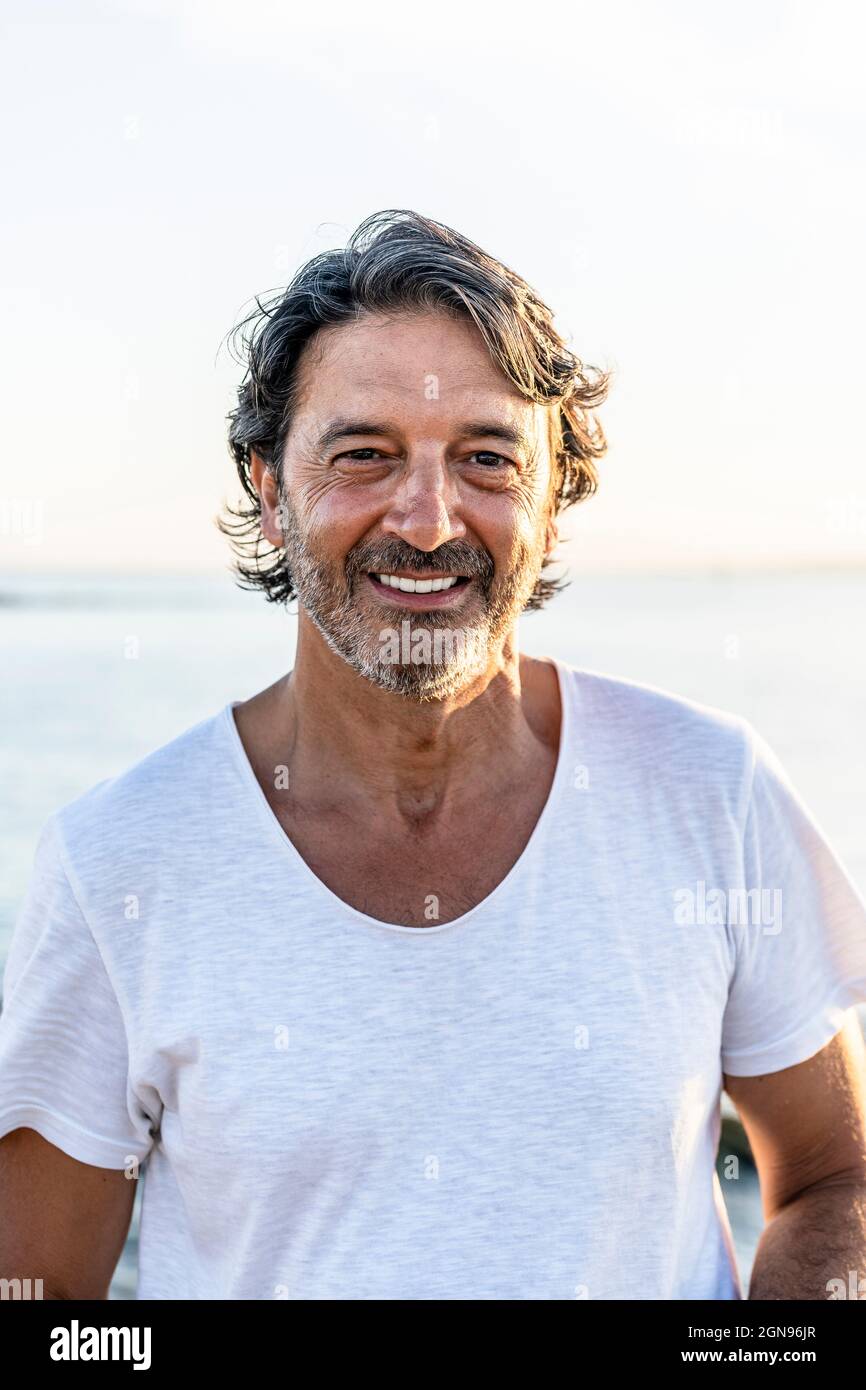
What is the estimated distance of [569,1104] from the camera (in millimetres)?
2113

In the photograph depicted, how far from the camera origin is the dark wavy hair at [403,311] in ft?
7.50

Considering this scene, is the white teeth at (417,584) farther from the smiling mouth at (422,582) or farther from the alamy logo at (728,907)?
the alamy logo at (728,907)

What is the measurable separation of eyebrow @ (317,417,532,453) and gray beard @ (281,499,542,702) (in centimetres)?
18

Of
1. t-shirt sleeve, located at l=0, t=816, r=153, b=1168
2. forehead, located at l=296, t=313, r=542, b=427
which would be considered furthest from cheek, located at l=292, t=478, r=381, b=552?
t-shirt sleeve, located at l=0, t=816, r=153, b=1168

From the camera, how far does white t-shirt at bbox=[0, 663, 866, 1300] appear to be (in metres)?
2.10

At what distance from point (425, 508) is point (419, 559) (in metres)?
0.08

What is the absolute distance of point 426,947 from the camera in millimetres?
2156

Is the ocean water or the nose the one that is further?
the ocean water

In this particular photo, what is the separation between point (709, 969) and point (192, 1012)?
2.64 feet

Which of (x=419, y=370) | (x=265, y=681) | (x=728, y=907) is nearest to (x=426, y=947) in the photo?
(x=728, y=907)

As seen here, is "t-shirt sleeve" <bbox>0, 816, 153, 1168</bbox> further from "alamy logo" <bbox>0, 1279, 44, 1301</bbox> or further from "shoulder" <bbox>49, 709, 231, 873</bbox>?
"alamy logo" <bbox>0, 1279, 44, 1301</bbox>
